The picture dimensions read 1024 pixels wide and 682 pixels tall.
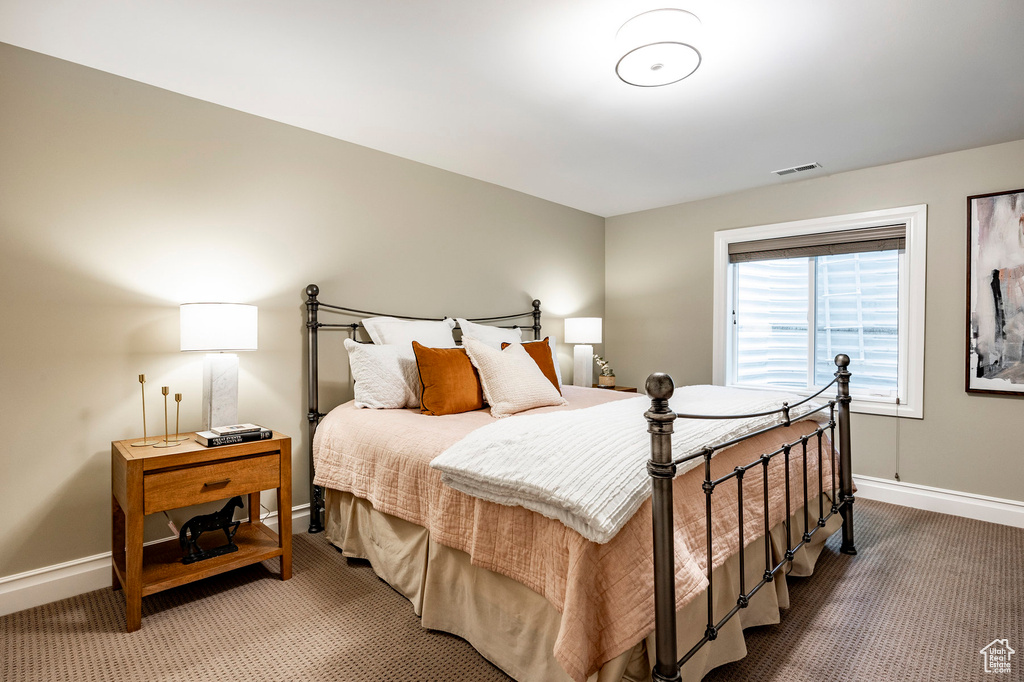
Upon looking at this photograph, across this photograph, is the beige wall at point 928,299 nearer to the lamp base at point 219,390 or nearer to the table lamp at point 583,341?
the table lamp at point 583,341

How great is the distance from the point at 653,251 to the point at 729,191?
835mm

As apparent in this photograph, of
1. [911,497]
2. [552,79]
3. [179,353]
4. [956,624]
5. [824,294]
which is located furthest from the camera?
[824,294]

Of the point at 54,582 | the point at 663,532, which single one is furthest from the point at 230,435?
the point at 663,532

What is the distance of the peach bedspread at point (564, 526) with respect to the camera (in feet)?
4.41

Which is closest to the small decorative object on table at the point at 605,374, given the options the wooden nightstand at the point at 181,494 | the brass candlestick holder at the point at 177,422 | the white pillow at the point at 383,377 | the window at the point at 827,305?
the window at the point at 827,305

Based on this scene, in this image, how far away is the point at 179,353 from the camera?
255cm

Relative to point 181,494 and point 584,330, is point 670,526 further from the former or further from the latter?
point 584,330

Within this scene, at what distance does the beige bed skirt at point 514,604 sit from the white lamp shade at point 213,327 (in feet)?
3.16

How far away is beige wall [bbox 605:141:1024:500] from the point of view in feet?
10.5

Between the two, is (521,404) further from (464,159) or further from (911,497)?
(911,497)

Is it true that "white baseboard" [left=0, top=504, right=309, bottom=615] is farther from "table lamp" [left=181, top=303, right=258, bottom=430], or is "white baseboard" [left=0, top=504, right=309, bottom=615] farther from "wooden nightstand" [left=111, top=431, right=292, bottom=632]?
"table lamp" [left=181, top=303, right=258, bottom=430]

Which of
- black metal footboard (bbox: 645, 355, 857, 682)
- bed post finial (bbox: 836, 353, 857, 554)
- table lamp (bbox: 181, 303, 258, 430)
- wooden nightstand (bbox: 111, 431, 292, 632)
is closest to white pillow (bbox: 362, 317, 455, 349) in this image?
table lamp (bbox: 181, 303, 258, 430)

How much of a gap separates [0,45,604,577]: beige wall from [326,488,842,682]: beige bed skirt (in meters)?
1.13

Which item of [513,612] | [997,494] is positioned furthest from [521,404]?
[997,494]
